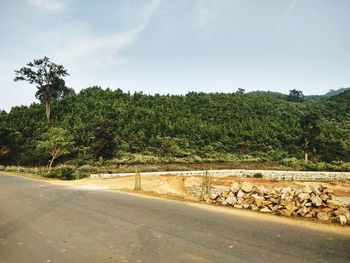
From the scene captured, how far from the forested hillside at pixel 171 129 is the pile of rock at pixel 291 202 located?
32.7 m

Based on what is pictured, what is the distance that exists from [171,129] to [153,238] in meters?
55.6

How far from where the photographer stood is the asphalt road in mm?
6027

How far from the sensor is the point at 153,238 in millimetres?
7168

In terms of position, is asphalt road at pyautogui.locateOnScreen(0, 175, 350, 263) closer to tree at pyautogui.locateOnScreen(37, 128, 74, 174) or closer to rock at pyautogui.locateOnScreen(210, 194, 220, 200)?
rock at pyautogui.locateOnScreen(210, 194, 220, 200)

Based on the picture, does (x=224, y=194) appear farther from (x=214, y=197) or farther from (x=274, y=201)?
(x=274, y=201)

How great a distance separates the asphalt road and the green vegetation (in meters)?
29.3

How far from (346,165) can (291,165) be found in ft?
27.5

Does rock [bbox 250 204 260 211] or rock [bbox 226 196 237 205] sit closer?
rock [bbox 250 204 260 211]

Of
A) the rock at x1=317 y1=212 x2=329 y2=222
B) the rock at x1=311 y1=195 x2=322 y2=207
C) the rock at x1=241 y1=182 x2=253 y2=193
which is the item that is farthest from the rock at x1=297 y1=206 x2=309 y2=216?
the rock at x1=241 y1=182 x2=253 y2=193

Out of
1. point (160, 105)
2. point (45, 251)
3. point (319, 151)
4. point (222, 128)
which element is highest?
point (160, 105)

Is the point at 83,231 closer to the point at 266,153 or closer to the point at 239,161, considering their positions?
the point at 239,161

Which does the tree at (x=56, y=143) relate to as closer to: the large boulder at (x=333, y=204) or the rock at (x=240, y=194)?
the rock at (x=240, y=194)

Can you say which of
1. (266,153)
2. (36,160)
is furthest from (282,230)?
(266,153)

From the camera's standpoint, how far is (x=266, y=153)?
184ft
